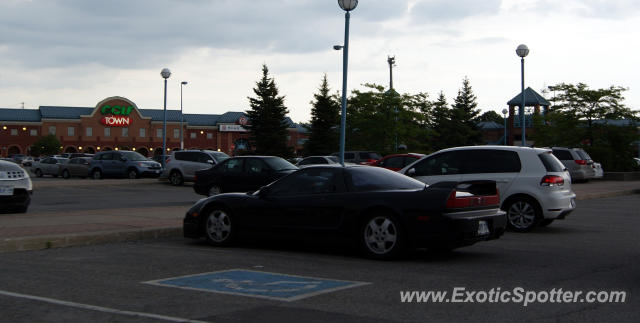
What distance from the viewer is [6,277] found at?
7.42 m

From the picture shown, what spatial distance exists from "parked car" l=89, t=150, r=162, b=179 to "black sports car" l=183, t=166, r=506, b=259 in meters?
25.7

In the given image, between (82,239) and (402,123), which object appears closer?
(82,239)

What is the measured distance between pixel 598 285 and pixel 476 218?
78.0 inches

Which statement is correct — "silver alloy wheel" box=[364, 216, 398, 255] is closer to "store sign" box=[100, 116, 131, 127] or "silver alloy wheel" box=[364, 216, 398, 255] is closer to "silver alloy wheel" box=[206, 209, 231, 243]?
"silver alloy wheel" box=[206, 209, 231, 243]

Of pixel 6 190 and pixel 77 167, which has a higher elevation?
pixel 77 167

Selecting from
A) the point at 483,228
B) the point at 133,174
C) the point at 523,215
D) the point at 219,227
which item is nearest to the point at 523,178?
the point at 523,215

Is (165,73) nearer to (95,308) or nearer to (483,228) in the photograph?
(483,228)

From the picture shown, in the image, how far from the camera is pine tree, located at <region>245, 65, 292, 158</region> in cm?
6712

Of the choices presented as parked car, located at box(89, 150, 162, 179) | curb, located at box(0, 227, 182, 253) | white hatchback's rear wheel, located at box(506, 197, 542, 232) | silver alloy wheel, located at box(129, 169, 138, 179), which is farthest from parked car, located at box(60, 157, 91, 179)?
white hatchback's rear wheel, located at box(506, 197, 542, 232)

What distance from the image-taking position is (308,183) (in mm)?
9617

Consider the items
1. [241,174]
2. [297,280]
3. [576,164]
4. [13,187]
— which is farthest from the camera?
[576,164]

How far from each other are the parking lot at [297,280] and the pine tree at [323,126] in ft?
186

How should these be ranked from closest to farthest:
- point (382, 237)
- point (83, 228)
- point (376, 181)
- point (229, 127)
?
point (382, 237) → point (376, 181) → point (83, 228) → point (229, 127)

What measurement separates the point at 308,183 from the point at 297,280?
257cm
